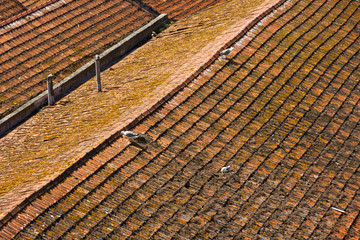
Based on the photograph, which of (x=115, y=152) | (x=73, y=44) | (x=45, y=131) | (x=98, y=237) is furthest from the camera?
(x=73, y=44)

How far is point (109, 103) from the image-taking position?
43.7 ft

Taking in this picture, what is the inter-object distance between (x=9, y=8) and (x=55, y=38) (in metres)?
2.05

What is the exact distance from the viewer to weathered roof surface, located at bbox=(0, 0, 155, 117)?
14.6 meters

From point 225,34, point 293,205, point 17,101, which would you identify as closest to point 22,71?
point 17,101

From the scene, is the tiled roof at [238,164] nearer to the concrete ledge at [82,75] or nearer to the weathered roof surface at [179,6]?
the concrete ledge at [82,75]

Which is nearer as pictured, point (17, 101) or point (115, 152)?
point (115, 152)

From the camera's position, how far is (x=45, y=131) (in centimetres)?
Answer: 1306

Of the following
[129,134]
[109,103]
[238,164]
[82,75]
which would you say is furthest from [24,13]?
[238,164]

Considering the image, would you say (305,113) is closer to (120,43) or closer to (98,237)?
(98,237)

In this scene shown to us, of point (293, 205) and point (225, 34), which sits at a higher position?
point (225, 34)

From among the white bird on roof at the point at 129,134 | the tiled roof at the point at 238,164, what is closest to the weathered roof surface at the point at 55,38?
the white bird on roof at the point at 129,134

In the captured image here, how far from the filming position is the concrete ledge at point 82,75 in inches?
541

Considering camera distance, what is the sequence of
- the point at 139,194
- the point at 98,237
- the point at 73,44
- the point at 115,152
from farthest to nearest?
the point at 73,44
the point at 115,152
the point at 139,194
the point at 98,237

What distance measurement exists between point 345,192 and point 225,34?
5.59m
